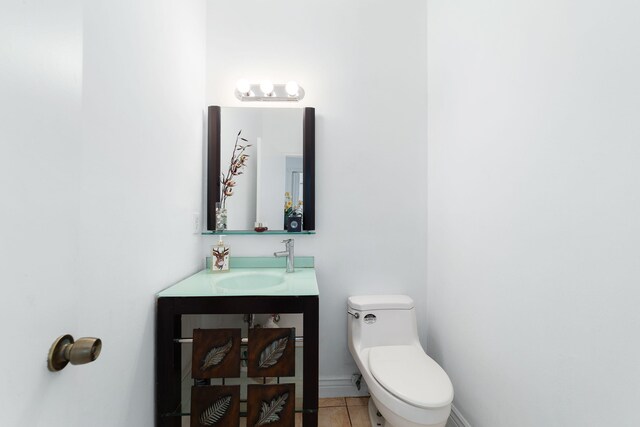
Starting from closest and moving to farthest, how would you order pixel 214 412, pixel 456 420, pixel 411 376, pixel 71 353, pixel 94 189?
pixel 71 353, pixel 94 189, pixel 214 412, pixel 411 376, pixel 456 420

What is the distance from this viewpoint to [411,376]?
4.27 ft

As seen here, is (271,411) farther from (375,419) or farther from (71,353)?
(71,353)

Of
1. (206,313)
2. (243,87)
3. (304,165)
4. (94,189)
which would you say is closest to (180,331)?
(206,313)

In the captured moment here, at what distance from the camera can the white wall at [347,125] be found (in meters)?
1.82

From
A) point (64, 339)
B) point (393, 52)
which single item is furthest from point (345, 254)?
point (64, 339)

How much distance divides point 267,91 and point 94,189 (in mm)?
1204

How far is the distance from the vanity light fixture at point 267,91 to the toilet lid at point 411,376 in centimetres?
153

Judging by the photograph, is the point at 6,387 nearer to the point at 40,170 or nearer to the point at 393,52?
the point at 40,170

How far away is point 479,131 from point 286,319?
1.24 meters

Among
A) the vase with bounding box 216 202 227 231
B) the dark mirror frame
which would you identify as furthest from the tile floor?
the vase with bounding box 216 202 227 231

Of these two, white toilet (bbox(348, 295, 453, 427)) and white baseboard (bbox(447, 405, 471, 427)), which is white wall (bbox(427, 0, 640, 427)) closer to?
white baseboard (bbox(447, 405, 471, 427))

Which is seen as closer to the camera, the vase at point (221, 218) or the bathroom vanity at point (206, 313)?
the bathroom vanity at point (206, 313)

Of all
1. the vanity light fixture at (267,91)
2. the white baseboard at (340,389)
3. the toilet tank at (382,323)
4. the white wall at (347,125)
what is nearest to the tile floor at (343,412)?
the white baseboard at (340,389)

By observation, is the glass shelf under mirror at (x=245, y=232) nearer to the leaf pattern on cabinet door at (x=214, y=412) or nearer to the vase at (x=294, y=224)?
the vase at (x=294, y=224)
